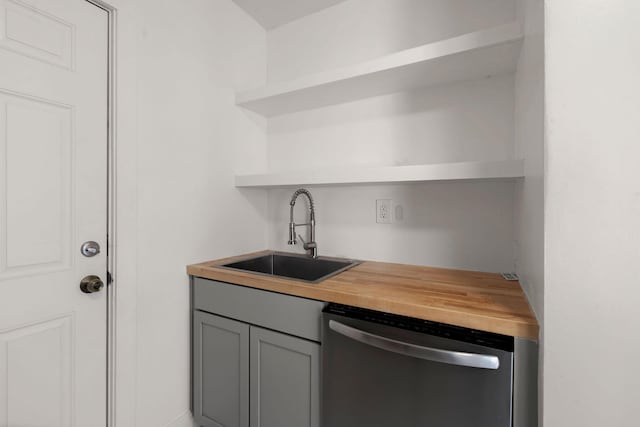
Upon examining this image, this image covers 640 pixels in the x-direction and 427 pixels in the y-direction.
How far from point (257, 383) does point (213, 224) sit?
32.9 inches

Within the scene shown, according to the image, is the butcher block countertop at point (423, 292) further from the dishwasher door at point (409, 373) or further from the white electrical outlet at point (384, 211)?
the white electrical outlet at point (384, 211)

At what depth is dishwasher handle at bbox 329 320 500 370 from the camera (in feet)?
2.56

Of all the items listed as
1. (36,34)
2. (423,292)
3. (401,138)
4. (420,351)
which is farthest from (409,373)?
(36,34)

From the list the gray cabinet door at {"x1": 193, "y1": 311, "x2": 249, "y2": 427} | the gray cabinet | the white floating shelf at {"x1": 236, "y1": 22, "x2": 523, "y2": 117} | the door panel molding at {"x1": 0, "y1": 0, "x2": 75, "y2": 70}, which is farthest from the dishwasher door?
the door panel molding at {"x1": 0, "y1": 0, "x2": 75, "y2": 70}

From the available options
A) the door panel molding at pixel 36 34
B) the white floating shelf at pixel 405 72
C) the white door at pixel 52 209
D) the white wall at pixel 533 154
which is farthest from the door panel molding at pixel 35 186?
the white wall at pixel 533 154

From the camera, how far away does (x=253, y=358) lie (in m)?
1.29

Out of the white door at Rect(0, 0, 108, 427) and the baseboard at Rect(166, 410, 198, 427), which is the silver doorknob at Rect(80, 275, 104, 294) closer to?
the white door at Rect(0, 0, 108, 427)

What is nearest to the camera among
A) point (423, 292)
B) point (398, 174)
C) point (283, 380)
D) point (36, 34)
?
point (36, 34)

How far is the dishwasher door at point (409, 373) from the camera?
0.79 m

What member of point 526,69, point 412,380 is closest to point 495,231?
point 526,69

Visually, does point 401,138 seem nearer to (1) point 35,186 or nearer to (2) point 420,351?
(2) point 420,351

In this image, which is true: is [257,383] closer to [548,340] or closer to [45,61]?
[548,340]

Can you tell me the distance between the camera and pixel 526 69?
997 mm

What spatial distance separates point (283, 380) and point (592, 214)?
1.19 metres
